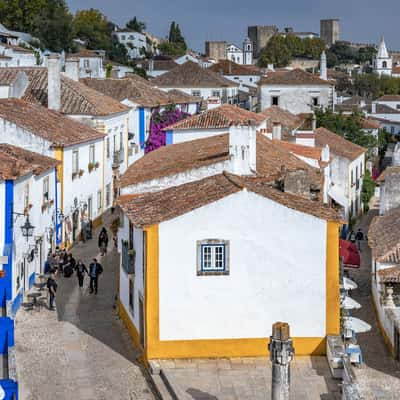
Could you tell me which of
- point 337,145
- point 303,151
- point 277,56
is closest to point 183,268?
point 303,151

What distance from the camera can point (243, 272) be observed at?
2014cm

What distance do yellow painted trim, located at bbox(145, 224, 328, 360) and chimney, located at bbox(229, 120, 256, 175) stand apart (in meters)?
7.42

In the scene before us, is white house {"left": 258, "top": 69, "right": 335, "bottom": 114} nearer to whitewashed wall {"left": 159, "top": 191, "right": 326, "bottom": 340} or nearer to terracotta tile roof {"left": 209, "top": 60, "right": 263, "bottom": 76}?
terracotta tile roof {"left": 209, "top": 60, "right": 263, "bottom": 76}

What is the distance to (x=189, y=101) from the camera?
64.9 meters

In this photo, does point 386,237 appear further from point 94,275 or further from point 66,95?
A: point 66,95

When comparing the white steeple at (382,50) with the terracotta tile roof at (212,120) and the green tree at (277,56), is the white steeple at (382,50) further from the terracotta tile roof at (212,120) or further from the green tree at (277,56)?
the terracotta tile roof at (212,120)

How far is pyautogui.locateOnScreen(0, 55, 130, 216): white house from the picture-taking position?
41844 millimetres

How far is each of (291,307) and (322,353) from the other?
1257 mm

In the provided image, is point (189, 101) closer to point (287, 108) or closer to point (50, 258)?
point (287, 108)

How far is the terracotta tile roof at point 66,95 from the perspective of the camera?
1678 inches

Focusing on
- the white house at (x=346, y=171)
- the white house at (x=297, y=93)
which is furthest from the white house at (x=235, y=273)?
the white house at (x=297, y=93)

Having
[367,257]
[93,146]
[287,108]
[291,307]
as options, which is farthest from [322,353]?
[287,108]

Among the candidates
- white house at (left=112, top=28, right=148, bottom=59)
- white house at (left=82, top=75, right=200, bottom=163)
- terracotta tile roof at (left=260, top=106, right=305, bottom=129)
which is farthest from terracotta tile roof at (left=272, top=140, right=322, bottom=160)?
white house at (left=112, top=28, right=148, bottom=59)

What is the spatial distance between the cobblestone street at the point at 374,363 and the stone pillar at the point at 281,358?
12.8ft
